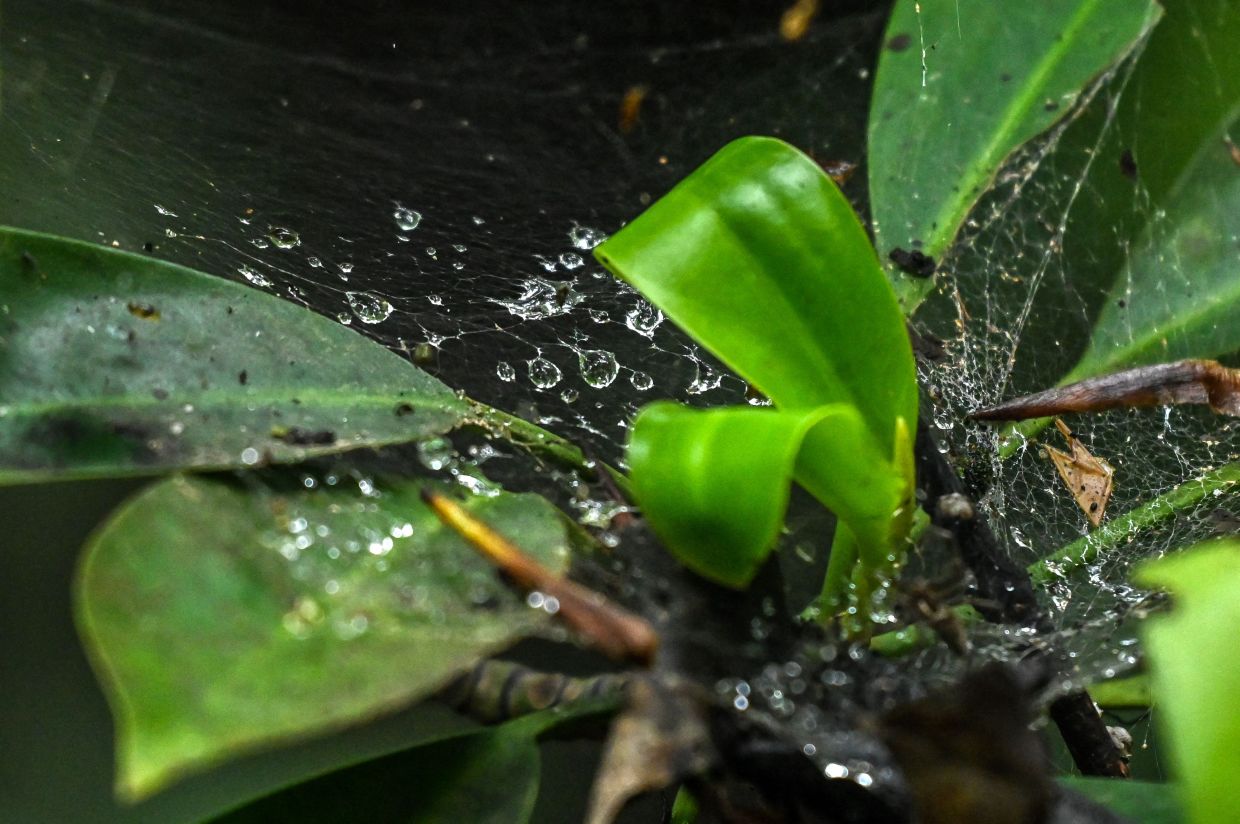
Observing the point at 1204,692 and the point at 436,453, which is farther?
the point at 436,453

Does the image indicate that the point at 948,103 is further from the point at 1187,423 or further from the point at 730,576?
the point at 730,576

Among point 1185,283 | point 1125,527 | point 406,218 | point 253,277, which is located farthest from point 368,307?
point 1185,283

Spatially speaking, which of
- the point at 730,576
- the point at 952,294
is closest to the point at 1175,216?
the point at 952,294

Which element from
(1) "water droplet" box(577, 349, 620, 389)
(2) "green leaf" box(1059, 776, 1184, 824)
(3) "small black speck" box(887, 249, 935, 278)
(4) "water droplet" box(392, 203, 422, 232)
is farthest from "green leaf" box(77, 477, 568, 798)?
(4) "water droplet" box(392, 203, 422, 232)

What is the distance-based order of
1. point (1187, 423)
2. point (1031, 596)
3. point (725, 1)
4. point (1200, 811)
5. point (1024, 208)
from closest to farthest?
point (1200, 811) < point (1031, 596) < point (1187, 423) < point (1024, 208) < point (725, 1)

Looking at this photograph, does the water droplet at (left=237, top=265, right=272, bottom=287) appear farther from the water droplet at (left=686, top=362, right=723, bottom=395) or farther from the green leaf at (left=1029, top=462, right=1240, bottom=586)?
the green leaf at (left=1029, top=462, right=1240, bottom=586)

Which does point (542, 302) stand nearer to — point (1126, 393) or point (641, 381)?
point (641, 381)

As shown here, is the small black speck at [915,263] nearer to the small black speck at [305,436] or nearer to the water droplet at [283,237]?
the small black speck at [305,436]
